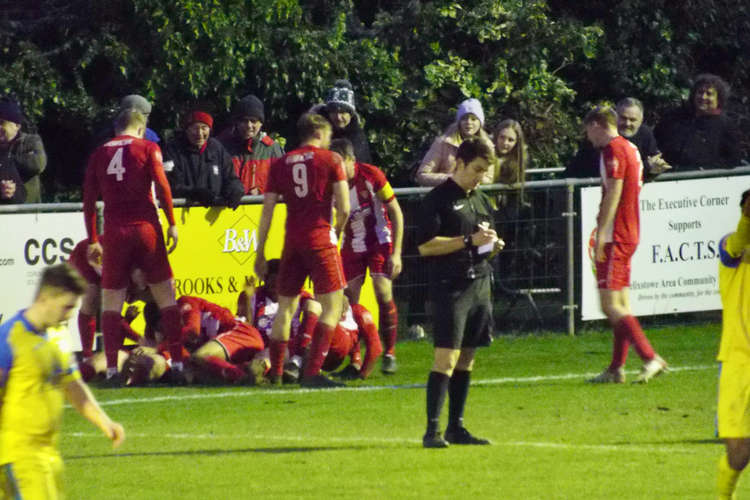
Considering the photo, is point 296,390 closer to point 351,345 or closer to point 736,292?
point 351,345

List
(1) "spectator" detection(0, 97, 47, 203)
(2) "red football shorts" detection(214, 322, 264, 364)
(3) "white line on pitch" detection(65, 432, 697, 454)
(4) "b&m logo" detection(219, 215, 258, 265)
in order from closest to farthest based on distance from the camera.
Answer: (3) "white line on pitch" detection(65, 432, 697, 454), (2) "red football shorts" detection(214, 322, 264, 364), (1) "spectator" detection(0, 97, 47, 203), (4) "b&m logo" detection(219, 215, 258, 265)

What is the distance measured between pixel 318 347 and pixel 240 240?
7.75 feet

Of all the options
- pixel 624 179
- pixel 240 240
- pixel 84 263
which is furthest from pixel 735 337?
pixel 240 240

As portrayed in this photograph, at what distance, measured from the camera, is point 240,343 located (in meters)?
14.5

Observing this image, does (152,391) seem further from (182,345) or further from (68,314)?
(68,314)

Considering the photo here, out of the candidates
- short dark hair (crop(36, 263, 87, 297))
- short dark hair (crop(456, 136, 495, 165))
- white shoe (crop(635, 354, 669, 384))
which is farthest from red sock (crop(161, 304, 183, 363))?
short dark hair (crop(36, 263, 87, 297))

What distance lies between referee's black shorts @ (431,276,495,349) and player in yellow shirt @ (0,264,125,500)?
3906 mm

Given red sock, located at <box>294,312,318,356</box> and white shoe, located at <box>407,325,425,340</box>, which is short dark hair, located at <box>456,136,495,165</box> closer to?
red sock, located at <box>294,312,318,356</box>

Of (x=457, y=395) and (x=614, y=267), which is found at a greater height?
(x=614, y=267)

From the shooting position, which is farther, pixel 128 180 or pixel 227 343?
pixel 227 343

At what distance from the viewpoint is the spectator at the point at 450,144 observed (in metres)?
15.5

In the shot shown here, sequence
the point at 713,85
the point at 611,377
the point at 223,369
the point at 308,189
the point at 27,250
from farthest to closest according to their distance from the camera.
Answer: the point at 713,85
the point at 27,250
the point at 223,369
the point at 611,377
the point at 308,189

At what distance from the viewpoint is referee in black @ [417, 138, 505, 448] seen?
414 inches

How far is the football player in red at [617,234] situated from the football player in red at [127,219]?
3366mm
